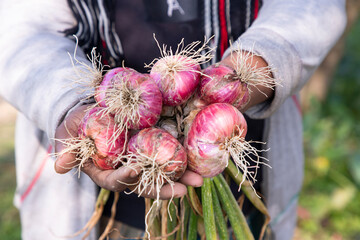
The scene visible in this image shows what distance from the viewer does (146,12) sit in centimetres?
107

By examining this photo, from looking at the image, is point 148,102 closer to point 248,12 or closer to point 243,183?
point 243,183

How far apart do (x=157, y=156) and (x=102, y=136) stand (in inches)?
4.9

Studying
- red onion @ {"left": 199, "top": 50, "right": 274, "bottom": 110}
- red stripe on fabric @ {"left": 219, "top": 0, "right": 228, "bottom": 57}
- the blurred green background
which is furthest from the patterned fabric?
the blurred green background

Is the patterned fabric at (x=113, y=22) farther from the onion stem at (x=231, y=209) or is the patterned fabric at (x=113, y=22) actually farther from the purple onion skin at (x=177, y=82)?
the onion stem at (x=231, y=209)

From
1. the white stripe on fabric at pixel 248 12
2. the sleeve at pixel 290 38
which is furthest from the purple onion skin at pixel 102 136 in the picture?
the white stripe on fabric at pixel 248 12

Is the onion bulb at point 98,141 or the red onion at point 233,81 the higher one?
the red onion at point 233,81

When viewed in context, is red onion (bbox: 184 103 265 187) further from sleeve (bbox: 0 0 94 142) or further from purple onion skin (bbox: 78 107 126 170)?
sleeve (bbox: 0 0 94 142)

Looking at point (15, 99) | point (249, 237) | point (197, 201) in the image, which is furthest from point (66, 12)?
point (249, 237)

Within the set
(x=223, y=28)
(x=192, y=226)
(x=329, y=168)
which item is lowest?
(x=329, y=168)

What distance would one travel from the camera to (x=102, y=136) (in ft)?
2.46

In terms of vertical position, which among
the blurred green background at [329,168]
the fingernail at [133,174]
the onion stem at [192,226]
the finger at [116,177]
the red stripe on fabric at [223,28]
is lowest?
the blurred green background at [329,168]

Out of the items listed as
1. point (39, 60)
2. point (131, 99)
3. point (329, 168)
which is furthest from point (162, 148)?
point (329, 168)

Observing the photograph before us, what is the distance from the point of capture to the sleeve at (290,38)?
891 millimetres

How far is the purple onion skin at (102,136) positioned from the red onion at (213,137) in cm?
15
